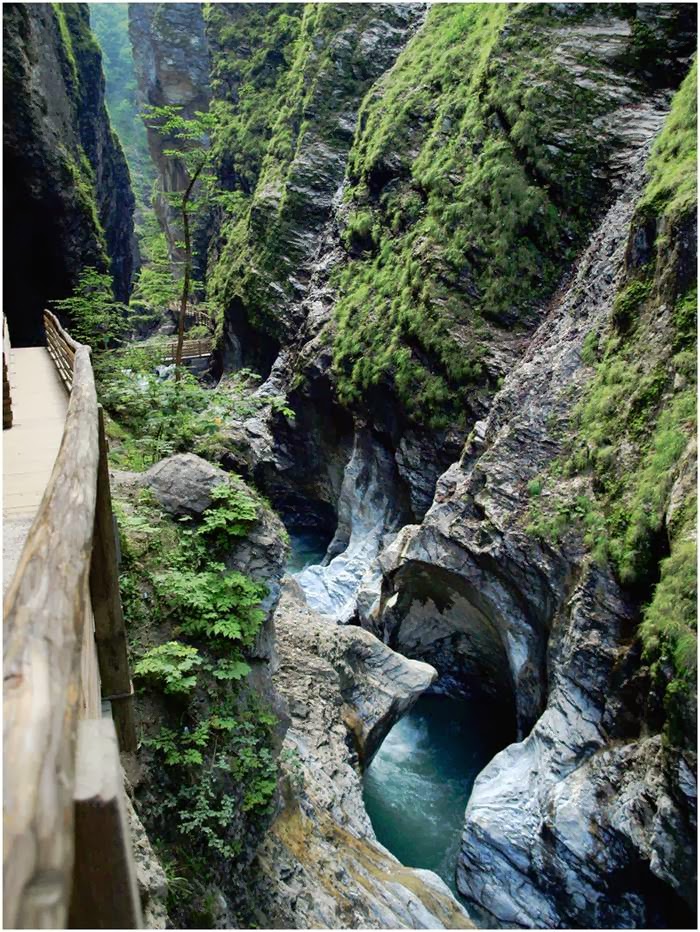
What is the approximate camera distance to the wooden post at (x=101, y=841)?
42.6 inches

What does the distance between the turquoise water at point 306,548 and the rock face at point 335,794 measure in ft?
27.1

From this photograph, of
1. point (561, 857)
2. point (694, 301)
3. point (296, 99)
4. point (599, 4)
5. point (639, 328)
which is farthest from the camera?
point (296, 99)

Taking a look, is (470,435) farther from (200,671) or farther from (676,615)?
(200,671)

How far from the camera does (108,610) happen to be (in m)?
3.42

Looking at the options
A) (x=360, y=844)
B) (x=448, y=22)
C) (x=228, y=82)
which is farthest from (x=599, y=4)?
(x=228, y=82)

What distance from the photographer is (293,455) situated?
68.8 feet

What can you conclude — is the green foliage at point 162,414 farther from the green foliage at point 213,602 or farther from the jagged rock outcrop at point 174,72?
the jagged rock outcrop at point 174,72

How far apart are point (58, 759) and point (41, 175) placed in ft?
67.1

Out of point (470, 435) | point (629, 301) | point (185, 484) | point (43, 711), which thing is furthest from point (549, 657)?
point (43, 711)

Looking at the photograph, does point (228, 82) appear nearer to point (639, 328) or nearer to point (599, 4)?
point (599, 4)

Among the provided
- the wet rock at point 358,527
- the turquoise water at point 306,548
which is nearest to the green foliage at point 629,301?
the wet rock at point 358,527

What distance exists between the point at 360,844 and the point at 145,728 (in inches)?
154

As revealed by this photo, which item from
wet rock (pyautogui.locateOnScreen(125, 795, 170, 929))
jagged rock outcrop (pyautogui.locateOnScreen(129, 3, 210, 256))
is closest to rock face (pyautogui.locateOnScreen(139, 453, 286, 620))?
wet rock (pyautogui.locateOnScreen(125, 795, 170, 929))

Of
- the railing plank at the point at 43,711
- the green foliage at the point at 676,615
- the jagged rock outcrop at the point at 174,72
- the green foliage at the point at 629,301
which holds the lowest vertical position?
the green foliage at the point at 676,615
